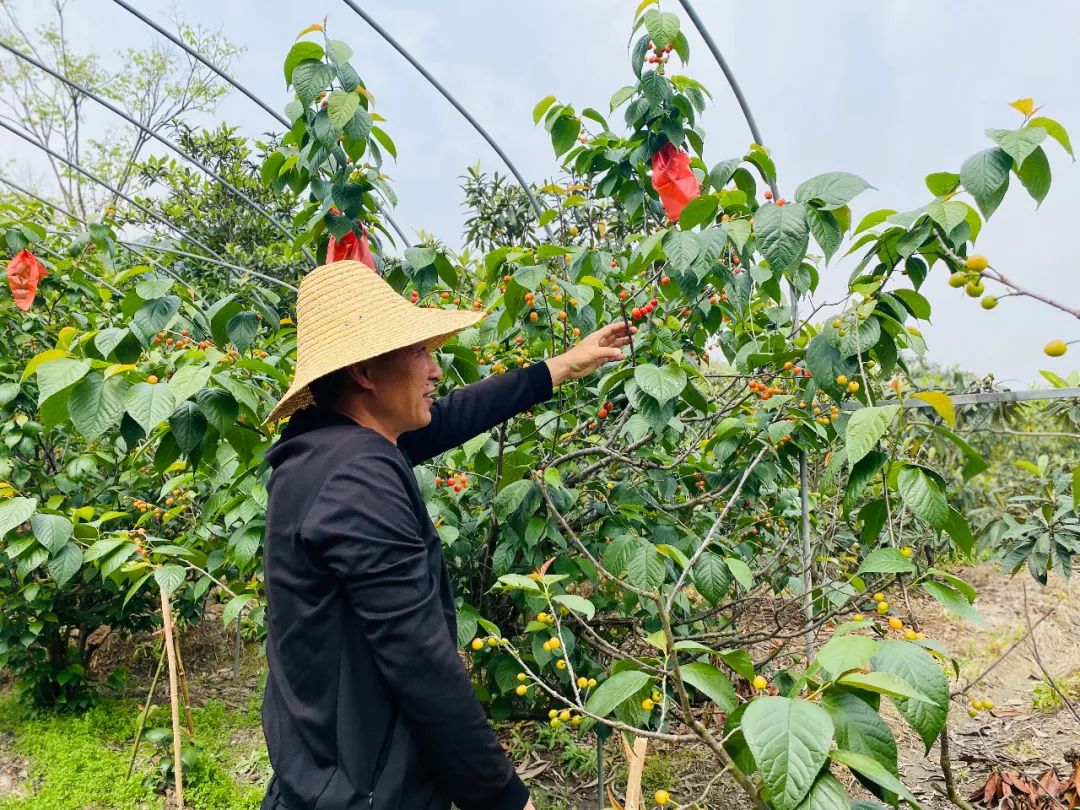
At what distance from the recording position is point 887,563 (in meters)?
1.24

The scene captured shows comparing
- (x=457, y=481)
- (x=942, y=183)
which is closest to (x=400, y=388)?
(x=457, y=481)

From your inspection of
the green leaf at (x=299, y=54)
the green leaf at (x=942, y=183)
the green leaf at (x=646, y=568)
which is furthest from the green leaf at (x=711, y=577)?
the green leaf at (x=299, y=54)

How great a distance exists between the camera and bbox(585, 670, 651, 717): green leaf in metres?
1.08

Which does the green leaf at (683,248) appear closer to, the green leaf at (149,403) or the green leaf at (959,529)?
the green leaf at (959,529)

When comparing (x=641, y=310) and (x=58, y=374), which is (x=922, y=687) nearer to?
(x=641, y=310)

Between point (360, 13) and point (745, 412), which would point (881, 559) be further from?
point (360, 13)

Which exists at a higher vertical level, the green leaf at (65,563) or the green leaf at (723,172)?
the green leaf at (723,172)

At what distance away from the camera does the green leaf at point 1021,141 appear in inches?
48.0

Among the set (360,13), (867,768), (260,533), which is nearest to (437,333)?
(867,768)

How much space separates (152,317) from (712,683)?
1469 mm

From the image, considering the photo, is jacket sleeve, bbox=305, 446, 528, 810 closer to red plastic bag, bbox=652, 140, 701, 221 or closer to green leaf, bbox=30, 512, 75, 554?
red plastic bag, bbox=652, 140, 701, 221

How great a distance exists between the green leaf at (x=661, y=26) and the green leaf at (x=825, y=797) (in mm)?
1628

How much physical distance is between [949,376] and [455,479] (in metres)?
6.97

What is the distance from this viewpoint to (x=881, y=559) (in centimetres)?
126
